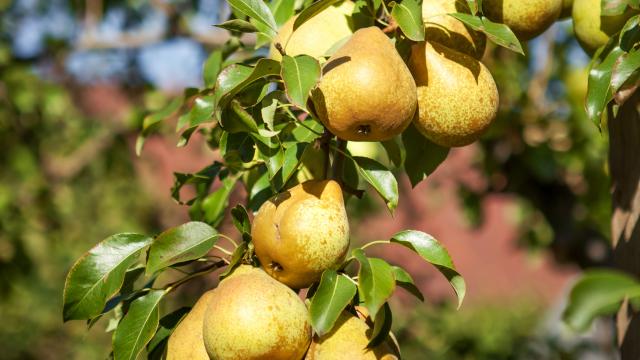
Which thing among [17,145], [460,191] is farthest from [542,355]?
[17,145]

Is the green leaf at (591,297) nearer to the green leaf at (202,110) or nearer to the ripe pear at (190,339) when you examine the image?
the ripe pear at (190,339)

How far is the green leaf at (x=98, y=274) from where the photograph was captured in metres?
0.89

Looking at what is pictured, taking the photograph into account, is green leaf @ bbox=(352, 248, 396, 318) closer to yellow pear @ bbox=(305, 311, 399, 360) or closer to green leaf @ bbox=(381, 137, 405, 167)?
yellow pear @ bbox=(305, 311, 399, 360)

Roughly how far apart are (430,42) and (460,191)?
205 centimetres

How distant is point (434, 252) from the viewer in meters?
0.90

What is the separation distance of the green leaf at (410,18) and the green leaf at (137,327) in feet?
1.34

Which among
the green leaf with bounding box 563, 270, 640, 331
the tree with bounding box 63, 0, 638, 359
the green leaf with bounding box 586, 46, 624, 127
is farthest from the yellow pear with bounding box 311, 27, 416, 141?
the green leaf with bounding box 563, 270, 640, 331

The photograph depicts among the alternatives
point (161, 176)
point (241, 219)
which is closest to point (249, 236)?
point (241, 219)

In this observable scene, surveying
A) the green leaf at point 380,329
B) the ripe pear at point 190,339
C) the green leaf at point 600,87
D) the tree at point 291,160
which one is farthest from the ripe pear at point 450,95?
the ripe pear at point 190,339

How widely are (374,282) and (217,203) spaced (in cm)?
40

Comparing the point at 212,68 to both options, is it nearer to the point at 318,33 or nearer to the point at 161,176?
the point at 318,33

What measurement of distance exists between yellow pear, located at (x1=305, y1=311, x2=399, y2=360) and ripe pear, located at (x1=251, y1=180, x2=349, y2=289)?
6 cm

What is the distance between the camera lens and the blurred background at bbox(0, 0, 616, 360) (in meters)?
2.60

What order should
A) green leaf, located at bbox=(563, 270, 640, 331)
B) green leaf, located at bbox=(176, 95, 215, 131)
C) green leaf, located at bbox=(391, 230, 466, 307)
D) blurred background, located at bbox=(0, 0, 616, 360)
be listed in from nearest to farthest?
green leaf, located at bbox=(563, 270, 640, 331) < green leaf, located at bbox=(391, 230, 466, 307) < green leaf, located at bbox=(176, 95, 215, 131) < blurred background, located at bbox=(0, 0, 616, 360)
